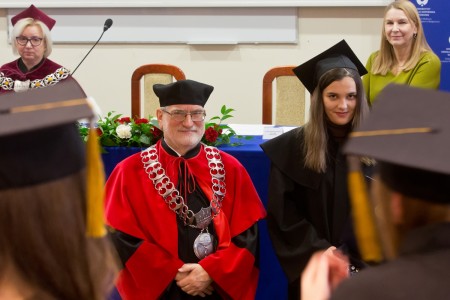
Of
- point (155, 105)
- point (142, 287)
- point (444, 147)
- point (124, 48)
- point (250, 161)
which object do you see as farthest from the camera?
point (124, 48)

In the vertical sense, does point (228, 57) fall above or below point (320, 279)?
above

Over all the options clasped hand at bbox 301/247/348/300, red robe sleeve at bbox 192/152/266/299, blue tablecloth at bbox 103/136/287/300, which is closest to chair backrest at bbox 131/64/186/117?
blue tablecloth at bbox 103/136/287/300

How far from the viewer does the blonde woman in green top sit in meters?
5.61

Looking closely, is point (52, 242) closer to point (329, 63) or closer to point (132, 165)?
point (132, 165)

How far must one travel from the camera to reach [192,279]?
3359mm

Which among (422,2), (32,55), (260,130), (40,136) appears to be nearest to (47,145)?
(40,136)

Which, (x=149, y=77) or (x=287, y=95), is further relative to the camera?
(x=149, y=77)

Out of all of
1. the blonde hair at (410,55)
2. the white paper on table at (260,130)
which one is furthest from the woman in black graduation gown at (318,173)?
the blonde hair at (410,55)

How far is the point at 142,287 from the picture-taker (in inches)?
136

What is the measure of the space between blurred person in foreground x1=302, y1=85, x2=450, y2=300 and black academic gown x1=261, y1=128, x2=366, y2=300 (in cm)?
171

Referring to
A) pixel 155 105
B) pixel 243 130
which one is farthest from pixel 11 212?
pixel 155 105

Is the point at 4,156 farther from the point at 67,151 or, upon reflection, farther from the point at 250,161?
the point at 250,161

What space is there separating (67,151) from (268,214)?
2.20 m

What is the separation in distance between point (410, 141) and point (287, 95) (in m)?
4.38
